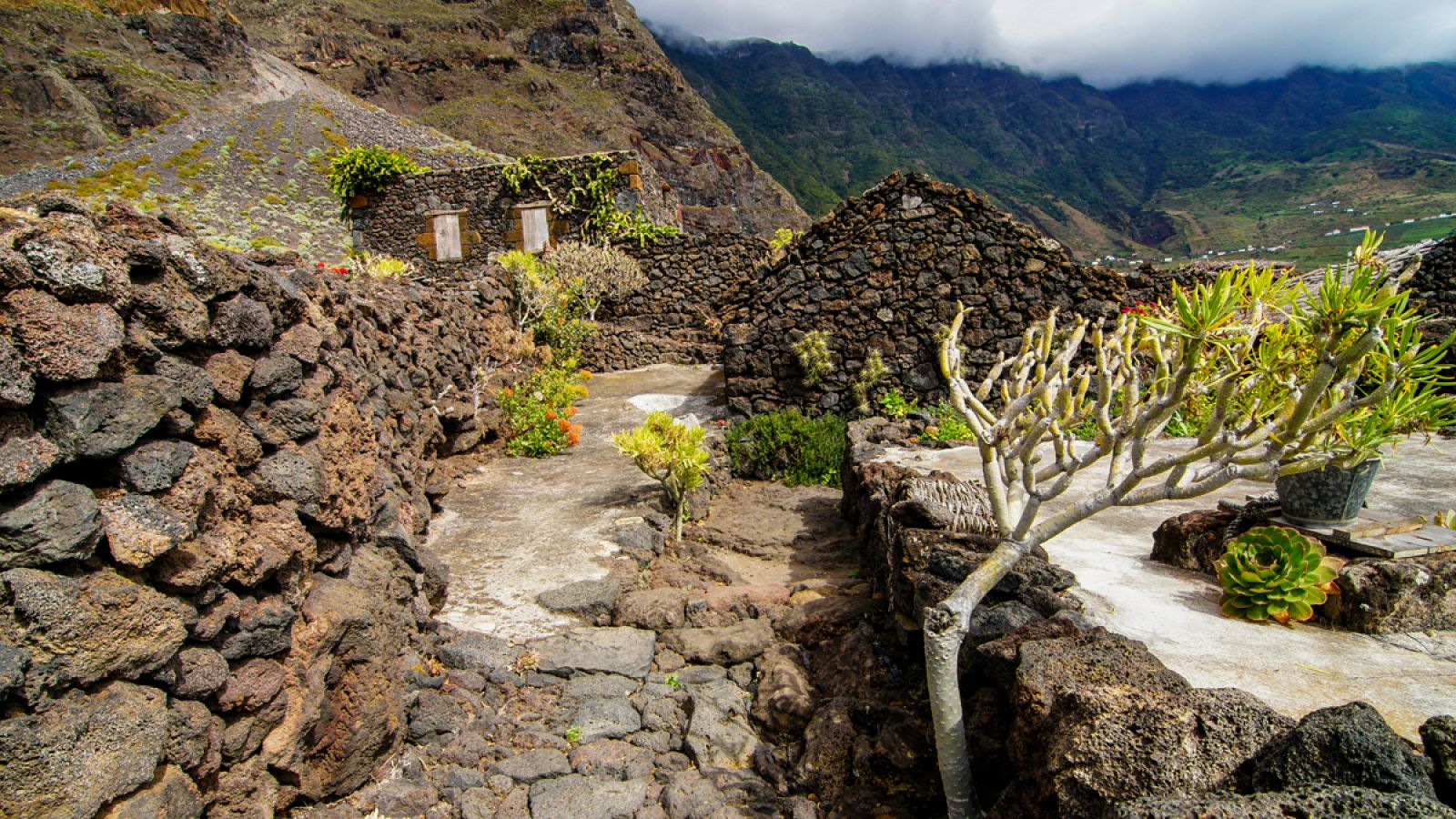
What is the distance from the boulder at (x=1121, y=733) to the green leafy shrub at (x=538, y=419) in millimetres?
7403

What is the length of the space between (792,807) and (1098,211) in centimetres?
9132

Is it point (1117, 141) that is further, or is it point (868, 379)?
point (1117, 141)

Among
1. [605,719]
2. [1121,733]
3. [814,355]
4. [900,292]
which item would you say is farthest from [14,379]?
[900,292]

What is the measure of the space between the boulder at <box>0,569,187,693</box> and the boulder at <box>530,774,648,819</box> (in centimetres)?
176

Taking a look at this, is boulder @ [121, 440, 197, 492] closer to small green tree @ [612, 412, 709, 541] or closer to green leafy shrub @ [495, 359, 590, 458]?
small green tree @ [612, 412, 709, 541]

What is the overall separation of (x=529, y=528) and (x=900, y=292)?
6255 mm

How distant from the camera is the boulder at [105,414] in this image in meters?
2.14

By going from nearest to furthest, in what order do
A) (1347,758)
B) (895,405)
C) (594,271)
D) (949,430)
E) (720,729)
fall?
1. (1347,758)
2. (720,729)
3. (949,430)
4. (895,405)
5. (594,271)

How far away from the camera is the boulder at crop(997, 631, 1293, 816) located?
170cm

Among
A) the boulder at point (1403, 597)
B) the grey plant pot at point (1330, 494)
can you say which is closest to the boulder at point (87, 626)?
the boulder at point (1403, 597)

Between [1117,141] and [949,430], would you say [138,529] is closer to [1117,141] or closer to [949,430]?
[949,430]

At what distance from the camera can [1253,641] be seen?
2941 mm

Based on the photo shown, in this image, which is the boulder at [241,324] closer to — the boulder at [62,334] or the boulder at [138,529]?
the boulder at [62,334]

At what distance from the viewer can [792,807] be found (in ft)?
10.5
